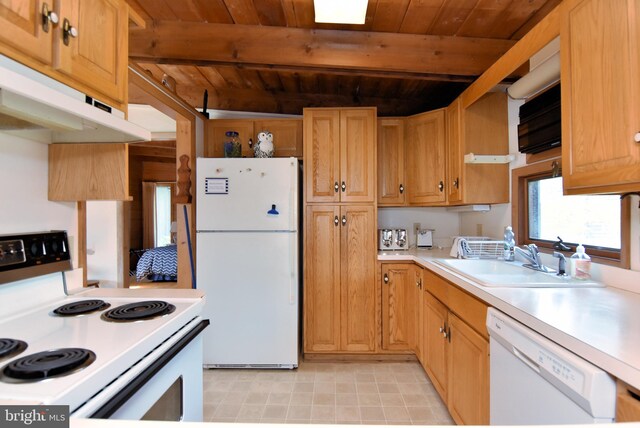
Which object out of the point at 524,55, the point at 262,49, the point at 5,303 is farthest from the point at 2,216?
the point at 524,55

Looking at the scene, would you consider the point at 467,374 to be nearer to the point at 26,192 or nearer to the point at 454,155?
the point at 454,155

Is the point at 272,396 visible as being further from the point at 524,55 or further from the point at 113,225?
the point at 113,225

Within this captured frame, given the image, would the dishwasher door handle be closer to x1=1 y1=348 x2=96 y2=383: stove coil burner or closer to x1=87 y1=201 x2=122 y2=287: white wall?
x1=1 y1=348 x2=96 y2=383: stove coil burner

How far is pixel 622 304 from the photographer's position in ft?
3.59

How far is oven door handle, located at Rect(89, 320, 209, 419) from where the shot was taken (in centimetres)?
65

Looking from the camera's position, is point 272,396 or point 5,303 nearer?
point 5,303

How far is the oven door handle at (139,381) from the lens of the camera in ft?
2.13

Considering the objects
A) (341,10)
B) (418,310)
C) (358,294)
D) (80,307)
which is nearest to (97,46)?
(80,307)

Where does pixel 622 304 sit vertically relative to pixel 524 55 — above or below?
below

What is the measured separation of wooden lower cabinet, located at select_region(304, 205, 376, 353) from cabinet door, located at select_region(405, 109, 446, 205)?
583mm

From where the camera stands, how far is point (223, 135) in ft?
8.96

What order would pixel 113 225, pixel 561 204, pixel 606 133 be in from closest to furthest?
pixel 606 133, pixel 561 204, pixel 113 225

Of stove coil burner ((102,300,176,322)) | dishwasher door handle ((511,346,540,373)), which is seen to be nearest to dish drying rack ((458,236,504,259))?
dishwasher door handle ((511,346,540,373))

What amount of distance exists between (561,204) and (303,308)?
6.42 feet
